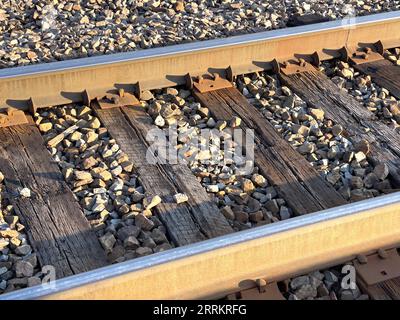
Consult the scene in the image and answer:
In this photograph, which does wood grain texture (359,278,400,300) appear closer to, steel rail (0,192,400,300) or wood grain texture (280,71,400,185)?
steel rail (0,192,400,300)

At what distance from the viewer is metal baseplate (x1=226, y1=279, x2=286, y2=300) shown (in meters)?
3.62

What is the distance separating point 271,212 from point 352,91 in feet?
5.59

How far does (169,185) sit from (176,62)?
49.0 inches

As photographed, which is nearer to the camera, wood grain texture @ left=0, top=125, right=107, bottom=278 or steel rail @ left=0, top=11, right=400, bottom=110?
wood grain texture @ left=0, top=125, right=107, bottom=278

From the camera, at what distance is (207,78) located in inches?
219

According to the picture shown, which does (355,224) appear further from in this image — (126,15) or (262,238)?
(126,15)

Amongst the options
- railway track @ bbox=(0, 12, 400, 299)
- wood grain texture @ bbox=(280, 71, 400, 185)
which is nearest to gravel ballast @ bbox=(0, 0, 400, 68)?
railway track @ bbox=(0, 12, 400, 299)

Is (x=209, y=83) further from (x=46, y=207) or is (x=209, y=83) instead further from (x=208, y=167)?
(x=46, y=207)

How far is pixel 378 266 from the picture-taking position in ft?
12.6

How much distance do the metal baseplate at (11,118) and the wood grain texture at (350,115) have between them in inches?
76.6

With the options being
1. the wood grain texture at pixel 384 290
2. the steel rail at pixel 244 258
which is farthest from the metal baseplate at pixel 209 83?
the wood grain texture at pixel 384 290

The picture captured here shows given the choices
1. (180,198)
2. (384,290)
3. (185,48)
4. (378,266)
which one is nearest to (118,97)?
(185,48)

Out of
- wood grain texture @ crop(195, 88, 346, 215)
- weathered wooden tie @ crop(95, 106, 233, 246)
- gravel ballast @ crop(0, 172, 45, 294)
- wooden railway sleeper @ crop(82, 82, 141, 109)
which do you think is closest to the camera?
gravel ballast @ crop(0, 172, 45, 294)
